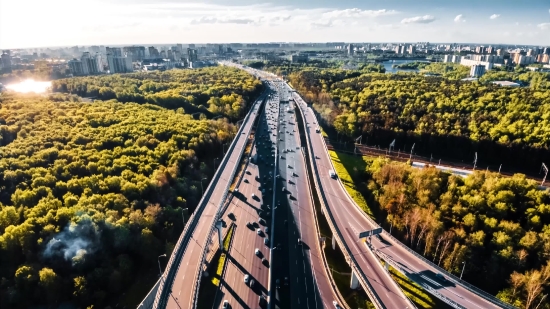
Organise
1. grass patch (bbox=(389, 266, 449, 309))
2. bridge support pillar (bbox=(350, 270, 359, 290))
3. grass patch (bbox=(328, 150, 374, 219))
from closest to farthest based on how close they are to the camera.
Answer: grass patch (bbox=(389, 266, 449, 309)) < bridge support pillar (bbox=(350, 270, 359, 290)) < grass patch (bbox=(328, 150, 374, 219))

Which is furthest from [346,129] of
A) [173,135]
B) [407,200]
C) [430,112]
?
[173,135]

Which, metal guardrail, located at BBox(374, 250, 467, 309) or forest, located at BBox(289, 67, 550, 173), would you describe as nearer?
metal guardrail, located at BBox(374, 250, 467, 309)

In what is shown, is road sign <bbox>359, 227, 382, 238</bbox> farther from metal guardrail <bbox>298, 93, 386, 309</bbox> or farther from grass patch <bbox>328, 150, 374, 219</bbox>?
grass patch <bbox>328, 150, 374, 219</bbox>

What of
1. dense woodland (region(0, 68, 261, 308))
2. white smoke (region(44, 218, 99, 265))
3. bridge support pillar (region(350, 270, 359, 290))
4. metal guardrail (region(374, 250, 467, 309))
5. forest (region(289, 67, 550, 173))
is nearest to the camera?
metal guardrail (region(374, 250, 467, 309))

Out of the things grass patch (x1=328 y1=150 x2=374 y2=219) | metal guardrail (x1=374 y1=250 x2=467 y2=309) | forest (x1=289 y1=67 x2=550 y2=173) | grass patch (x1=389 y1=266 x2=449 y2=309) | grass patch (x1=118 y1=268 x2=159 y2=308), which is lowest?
grass patch (x1=118 y1=268 x2=159 y2=308)

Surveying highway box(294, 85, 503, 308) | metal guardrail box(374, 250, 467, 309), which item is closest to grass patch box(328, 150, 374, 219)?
highway box(294, 85, 503, 308)

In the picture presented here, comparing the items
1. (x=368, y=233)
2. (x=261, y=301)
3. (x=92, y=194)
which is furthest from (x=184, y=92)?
(x=261, y=301)

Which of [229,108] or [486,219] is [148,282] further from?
[229,108]

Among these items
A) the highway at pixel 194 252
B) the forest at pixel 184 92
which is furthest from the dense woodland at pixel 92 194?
the forest at pixel 184 92
